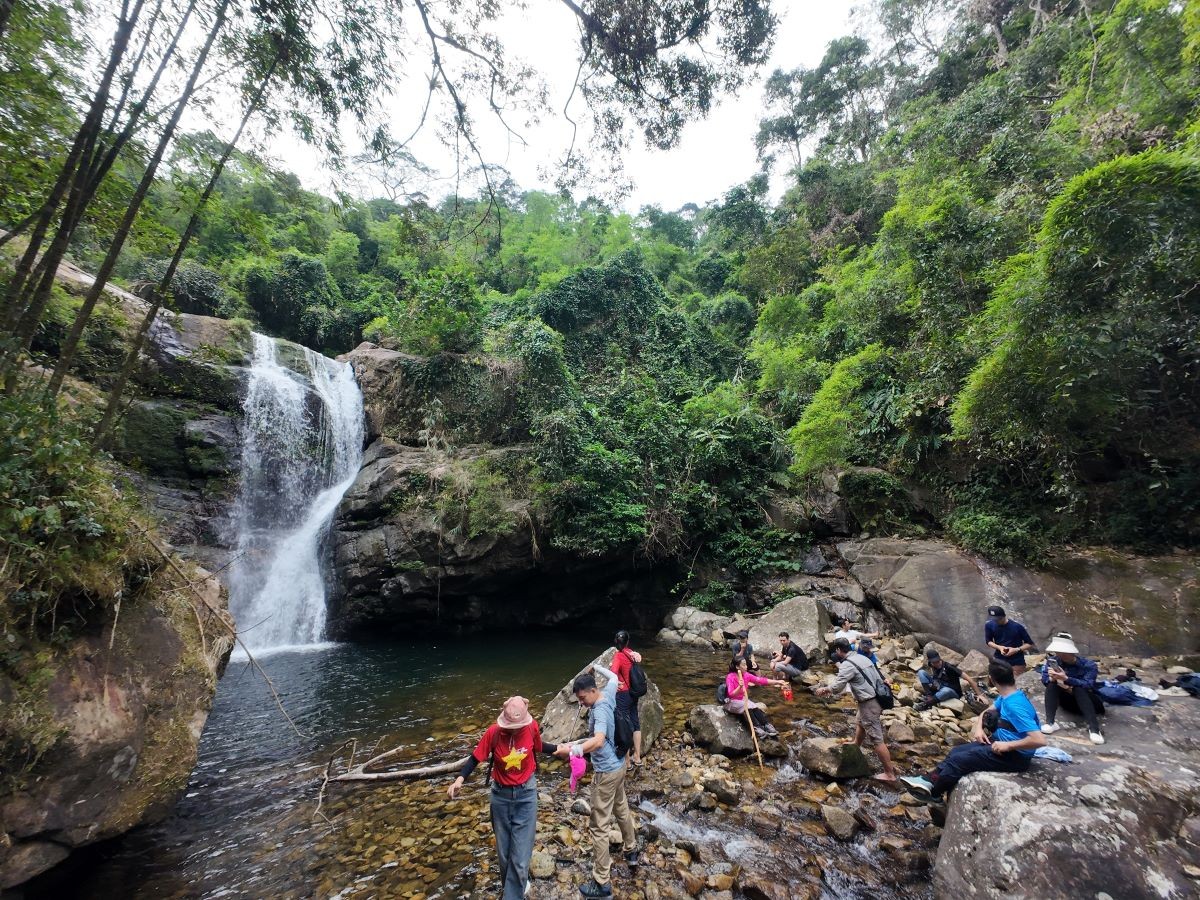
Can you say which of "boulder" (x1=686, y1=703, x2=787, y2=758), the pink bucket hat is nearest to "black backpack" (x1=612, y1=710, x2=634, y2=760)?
the pink bucket hat

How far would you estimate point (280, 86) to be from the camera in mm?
5863

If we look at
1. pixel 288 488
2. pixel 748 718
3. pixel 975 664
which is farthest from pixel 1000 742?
pixel 288 488

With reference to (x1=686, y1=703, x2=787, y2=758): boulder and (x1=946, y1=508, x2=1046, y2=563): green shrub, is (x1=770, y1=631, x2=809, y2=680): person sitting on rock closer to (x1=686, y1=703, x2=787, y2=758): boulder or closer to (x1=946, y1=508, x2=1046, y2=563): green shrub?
(x1=686, y1=703, x2=787, y2=758): boulder

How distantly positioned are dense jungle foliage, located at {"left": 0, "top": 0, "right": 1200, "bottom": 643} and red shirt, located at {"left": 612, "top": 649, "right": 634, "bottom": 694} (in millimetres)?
5209

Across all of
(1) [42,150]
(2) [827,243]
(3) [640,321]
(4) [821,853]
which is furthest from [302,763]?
(2) [827,243]

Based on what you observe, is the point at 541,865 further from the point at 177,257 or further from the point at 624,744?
the point at 177,257

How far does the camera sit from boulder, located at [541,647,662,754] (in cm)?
630

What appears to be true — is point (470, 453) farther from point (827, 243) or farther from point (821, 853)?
point (827, 243)

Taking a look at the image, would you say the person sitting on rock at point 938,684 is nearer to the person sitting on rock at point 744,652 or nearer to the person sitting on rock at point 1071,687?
the person sitting on rock at point 1071,687

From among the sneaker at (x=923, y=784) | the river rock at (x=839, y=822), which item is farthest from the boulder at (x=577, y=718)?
the sneaker at (x=923, y=784)

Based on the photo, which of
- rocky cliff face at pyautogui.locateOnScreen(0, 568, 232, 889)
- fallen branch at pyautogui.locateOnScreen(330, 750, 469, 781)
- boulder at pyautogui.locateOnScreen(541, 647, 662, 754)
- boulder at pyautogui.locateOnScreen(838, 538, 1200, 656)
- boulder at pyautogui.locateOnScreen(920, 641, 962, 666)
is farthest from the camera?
boulder at pyautogui.locateOnScreen(920, 641, 962, 666)

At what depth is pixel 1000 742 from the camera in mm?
3775

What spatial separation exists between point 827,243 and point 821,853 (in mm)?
25879

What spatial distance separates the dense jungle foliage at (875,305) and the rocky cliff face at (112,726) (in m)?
1.24
